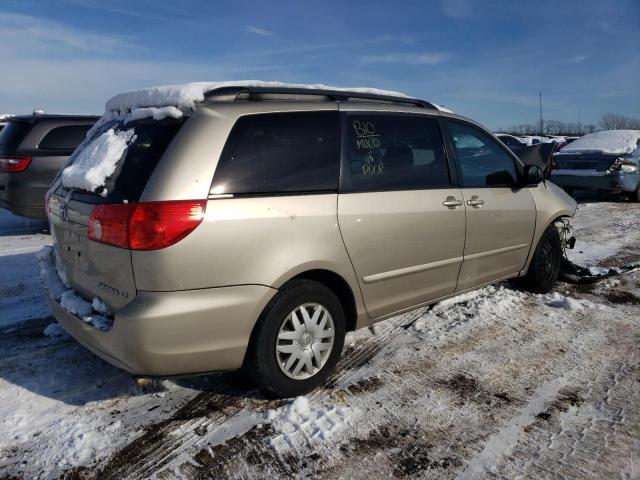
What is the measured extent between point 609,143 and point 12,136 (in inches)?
476

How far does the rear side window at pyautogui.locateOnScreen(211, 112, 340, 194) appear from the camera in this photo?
2701mm

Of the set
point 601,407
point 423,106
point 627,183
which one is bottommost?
point 601,407

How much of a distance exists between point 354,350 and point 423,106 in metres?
1.93

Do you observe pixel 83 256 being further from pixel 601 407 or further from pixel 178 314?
pixel 601 407

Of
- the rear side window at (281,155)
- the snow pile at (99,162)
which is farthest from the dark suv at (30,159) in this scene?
the rear side window at (281,155)

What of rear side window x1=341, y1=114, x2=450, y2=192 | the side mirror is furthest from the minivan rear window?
the side mirror

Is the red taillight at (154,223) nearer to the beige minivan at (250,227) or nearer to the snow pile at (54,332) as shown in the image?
the beige minivan at (250,227)

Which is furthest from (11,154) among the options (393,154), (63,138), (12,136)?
(393,154)

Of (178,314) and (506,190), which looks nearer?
(178,314)

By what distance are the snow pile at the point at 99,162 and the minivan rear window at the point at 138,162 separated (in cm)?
3

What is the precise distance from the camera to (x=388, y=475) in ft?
7.79

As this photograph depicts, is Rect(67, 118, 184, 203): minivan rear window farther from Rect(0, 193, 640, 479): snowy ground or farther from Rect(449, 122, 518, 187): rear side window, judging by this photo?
Rect(449, 122, 518, 187): rear side window

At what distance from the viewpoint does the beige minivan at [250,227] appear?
2.51 meters

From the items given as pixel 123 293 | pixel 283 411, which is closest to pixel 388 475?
pixel 283 411
